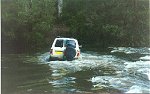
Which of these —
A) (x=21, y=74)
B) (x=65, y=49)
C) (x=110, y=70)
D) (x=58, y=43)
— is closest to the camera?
(x=21, y=74)

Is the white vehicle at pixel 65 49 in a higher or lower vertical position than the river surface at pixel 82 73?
higher

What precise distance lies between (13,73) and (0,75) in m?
0.39

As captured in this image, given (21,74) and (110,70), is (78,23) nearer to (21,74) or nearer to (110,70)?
(110,70)

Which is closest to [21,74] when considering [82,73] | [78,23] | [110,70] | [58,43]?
[58,43]

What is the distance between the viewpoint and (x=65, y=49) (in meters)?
9.43

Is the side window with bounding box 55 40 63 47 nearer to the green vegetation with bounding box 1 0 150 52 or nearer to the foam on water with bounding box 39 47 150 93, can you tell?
the green vegetation with bounding box 1 0 150 52

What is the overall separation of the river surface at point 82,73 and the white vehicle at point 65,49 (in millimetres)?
135

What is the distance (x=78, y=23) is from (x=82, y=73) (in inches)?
42.0

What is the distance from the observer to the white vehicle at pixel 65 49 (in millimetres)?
8789

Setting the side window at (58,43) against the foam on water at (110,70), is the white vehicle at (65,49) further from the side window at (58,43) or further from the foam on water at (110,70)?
the foam on water at (110,70)

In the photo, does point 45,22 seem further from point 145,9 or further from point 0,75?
point 145,9

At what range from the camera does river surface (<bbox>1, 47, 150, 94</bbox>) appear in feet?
26.1

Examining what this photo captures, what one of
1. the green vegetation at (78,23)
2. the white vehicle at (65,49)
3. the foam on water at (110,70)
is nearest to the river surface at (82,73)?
the foam on water at (110,70)

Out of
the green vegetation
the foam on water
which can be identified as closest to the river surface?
the foam on water
